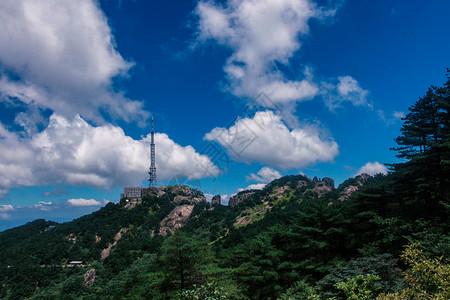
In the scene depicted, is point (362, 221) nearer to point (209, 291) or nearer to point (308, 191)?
point (209, 291)

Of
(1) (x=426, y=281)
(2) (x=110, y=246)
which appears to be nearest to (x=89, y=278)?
(2) (x=110, y=246)

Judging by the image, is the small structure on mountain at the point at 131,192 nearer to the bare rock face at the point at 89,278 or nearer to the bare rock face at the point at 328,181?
the bare rock face at the point at 89,278

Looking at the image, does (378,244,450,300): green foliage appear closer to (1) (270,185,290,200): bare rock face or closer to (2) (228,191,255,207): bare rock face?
(1) (270,185,290,200): bare rock face

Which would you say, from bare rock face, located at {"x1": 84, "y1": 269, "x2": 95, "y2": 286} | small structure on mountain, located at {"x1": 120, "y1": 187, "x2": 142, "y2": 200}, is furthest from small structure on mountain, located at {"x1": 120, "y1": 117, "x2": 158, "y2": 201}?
bare rock face, located at {"x1": 84, "y1": 269, "x2": 95, "y2": 286}

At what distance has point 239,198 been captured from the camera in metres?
149

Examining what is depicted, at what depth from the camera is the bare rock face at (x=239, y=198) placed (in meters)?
147

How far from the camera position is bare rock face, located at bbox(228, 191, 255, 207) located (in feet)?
484

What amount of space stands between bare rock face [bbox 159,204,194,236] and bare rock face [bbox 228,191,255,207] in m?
32.4

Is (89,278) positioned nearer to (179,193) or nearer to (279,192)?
(179,193)

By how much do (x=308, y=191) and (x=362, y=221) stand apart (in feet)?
295

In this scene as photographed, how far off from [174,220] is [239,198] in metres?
48.4

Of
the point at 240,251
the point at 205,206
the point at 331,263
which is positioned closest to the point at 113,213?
the point at 205,206

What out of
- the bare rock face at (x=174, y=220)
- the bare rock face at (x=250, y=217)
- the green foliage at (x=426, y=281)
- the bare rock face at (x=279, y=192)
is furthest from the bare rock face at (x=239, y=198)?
the green foliage at (x=426, y=281)

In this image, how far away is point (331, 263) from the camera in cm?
2466
